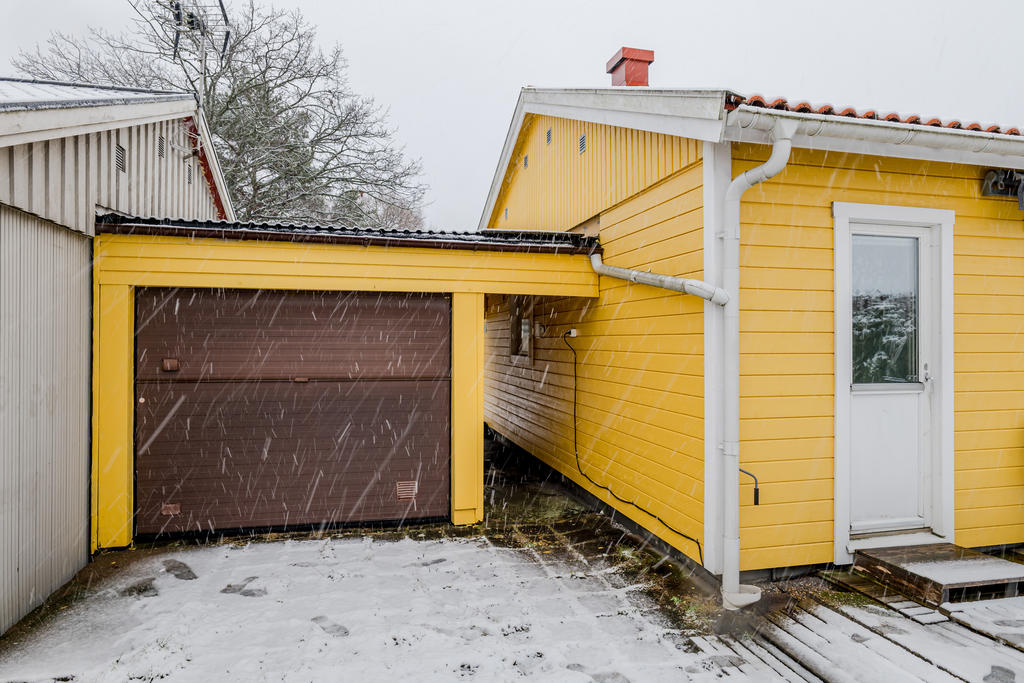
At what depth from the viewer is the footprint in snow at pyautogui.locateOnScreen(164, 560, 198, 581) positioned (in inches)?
161

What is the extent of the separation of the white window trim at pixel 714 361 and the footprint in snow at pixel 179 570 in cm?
350

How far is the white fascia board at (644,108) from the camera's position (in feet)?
11.6

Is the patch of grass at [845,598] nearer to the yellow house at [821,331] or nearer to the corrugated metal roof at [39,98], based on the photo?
the yellow house at [821,331]

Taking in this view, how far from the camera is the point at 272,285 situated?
189 inches

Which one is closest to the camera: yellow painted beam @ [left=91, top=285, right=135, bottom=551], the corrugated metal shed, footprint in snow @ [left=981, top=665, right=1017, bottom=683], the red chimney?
footprint in snow @ [left=981, top=665, right=1017, bottom=683]

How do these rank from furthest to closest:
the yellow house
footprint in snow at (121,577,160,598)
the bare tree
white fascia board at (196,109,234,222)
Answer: the bare tree
white fascia board at (196,109,234,222)
footprint in snow at (121,577,160,598)
the yellow house

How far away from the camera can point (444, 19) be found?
64.9 meters

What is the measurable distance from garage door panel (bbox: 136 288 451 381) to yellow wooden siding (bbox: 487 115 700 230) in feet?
6.43

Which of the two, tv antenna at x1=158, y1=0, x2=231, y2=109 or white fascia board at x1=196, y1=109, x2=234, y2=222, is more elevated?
tv antenna at x1=158, y1=0, x2=231, y2=109

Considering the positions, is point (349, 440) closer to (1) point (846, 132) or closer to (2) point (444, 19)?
(1) point (846, 132)

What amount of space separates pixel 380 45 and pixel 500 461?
49.4 m

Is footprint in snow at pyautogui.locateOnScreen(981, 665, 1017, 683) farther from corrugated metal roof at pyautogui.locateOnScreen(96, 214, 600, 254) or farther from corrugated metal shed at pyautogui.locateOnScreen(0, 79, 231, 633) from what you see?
corrugated metal shed at pyautogui.locateOnScreen(0, 79, 231, 633)

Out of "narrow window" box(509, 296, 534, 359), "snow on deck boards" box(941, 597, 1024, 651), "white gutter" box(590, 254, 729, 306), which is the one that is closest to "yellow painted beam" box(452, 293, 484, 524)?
"white gutter" box(590, 254, 729, 306)

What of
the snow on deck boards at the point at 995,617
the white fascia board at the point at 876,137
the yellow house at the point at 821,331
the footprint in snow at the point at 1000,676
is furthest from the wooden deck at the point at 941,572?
the white fascia board at the point at 876,137
